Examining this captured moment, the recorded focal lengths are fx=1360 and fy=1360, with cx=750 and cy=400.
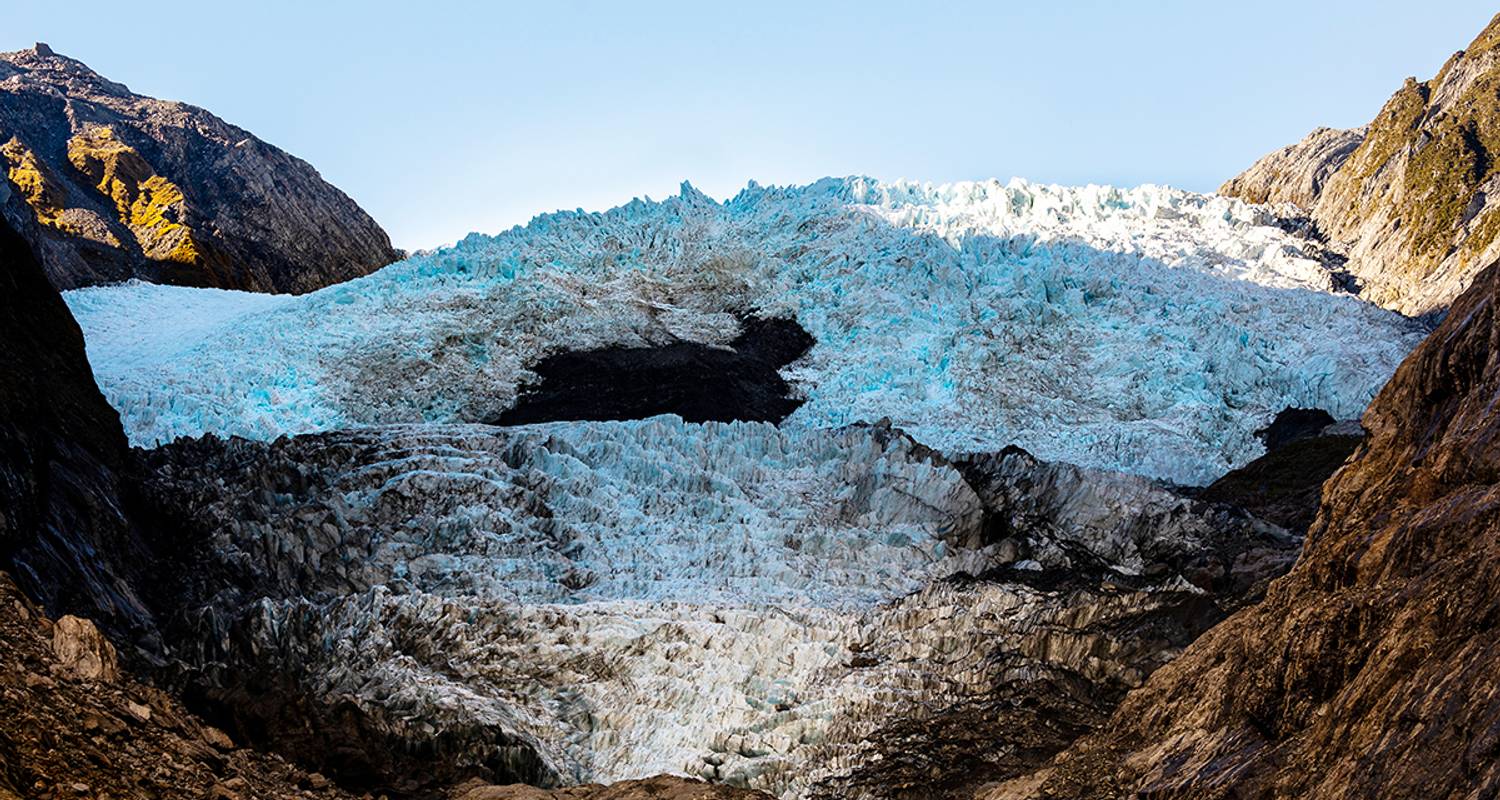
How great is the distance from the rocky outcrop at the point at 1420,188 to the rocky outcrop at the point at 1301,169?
71 mm

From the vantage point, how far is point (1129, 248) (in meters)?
40.8

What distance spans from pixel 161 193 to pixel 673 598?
42247 millimetres

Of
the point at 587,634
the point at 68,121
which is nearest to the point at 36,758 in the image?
the point at 587,634

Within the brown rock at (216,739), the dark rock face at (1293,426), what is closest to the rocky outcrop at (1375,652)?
the brown rock at (216,739)

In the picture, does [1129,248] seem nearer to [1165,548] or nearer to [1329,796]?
[1165,548]

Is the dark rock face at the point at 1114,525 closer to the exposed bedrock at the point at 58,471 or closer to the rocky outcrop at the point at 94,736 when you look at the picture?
the rocky outcrop at the point at 94,736

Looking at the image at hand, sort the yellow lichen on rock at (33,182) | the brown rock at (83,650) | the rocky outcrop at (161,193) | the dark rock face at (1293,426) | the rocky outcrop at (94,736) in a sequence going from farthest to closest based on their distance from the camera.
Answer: the rocky outcrop at (161,193)
the yellow lichen on rock at (33,182)
the dark rock face at (1293,426)
the brown rock at (83,650)
the rocky outcrop at (94,736)

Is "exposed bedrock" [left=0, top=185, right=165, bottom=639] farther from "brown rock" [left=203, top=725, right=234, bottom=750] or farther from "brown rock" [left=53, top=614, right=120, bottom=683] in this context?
"brown rock" [left=203, top=725, right=234, bottom=750]

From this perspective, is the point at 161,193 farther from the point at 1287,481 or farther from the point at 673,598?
the point at 1287,481

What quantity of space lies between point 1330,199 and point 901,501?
28.0 m

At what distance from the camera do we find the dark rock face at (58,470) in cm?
1593

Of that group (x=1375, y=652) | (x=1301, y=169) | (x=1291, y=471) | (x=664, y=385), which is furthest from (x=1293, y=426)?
(x=1375, y=652)

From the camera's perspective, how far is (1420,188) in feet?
136

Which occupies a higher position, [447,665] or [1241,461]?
[1241,461]
